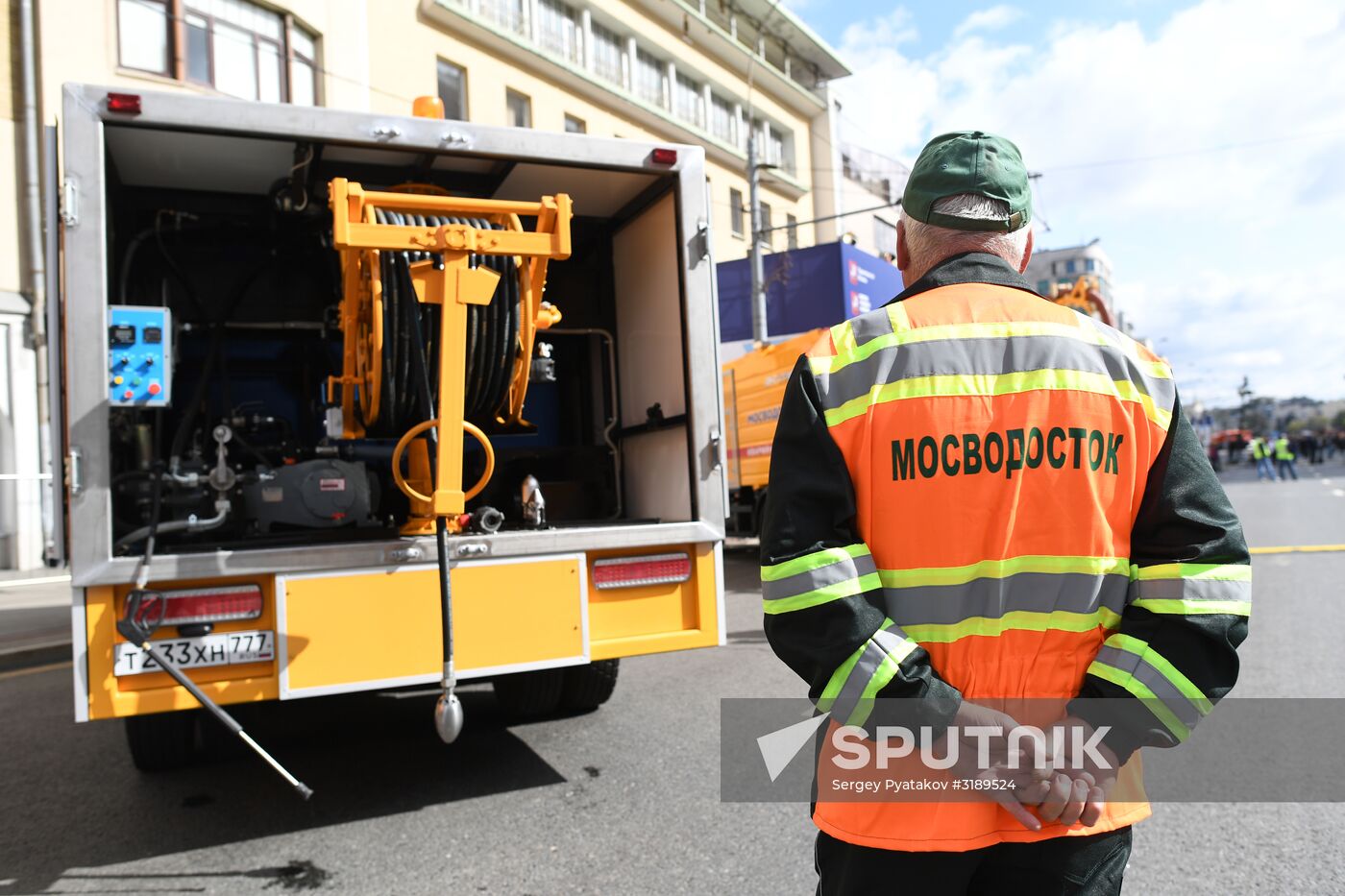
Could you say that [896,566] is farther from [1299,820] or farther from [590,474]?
[590,474]

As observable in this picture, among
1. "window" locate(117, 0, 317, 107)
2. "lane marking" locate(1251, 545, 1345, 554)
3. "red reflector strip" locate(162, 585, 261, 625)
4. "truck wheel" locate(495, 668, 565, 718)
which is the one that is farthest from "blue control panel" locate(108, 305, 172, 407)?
"window" locate(117, 0, 317, 107)

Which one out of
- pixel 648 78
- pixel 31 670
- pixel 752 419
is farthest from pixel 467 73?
pixel 31 670

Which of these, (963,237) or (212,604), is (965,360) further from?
(212,604)

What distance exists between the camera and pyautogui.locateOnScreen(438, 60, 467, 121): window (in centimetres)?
1994

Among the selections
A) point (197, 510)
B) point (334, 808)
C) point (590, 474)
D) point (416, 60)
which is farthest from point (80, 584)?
point (416, 60)

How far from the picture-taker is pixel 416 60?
1895cm

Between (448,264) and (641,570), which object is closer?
(448,264)

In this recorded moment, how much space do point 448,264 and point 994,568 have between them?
2532 millimetres

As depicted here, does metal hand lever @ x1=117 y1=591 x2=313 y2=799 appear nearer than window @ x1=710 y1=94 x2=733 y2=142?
Yes

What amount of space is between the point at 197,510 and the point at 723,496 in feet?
7.38

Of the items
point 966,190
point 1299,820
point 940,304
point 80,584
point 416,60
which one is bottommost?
point 1299,820

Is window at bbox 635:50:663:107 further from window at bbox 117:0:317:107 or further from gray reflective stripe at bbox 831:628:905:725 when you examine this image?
gray reflective stripe at bbox 831:628:905:725

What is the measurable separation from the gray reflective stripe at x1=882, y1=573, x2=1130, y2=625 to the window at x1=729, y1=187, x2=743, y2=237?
1145 inches

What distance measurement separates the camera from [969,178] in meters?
1.52
